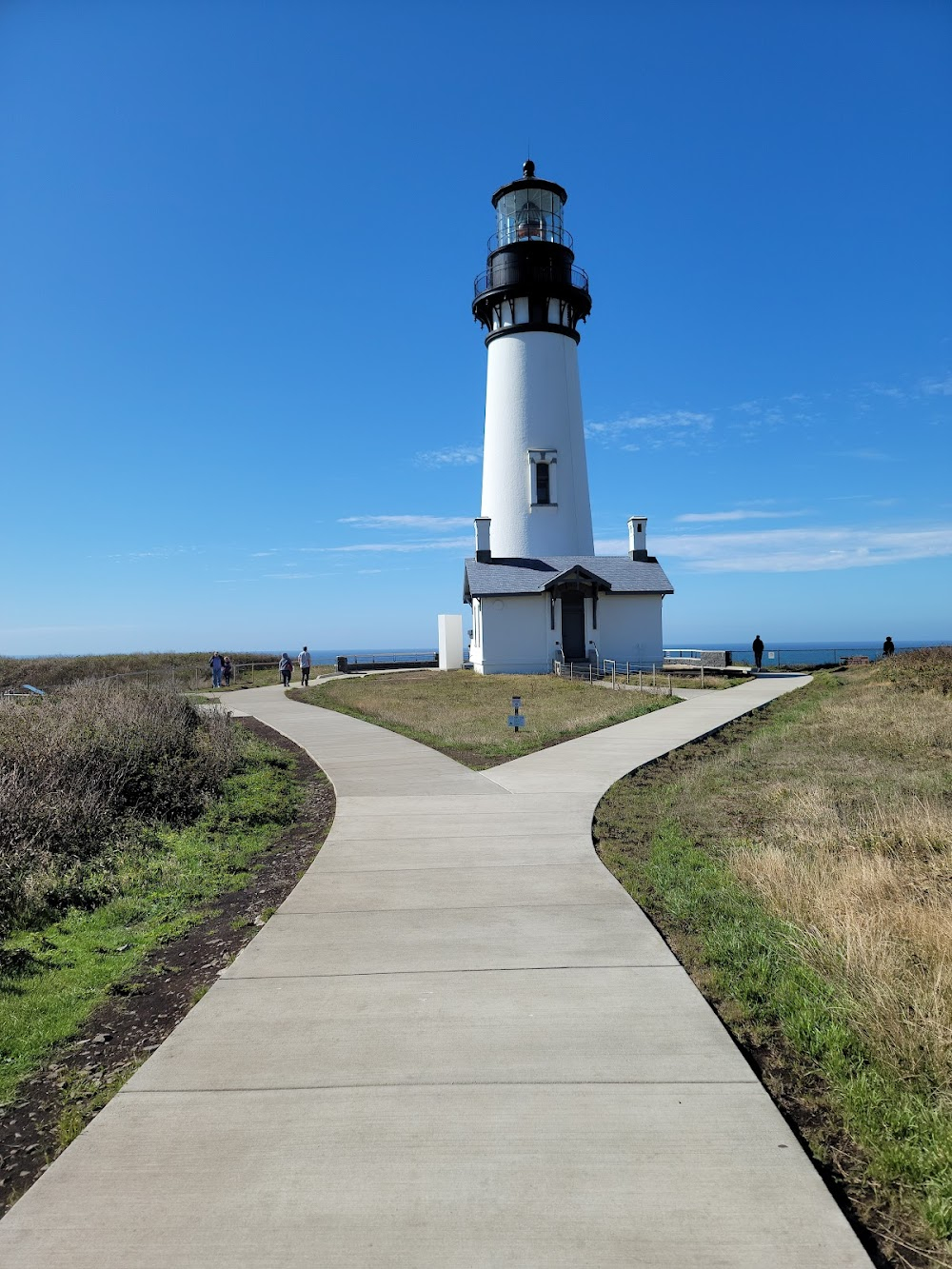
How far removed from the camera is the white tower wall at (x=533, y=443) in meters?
34.6

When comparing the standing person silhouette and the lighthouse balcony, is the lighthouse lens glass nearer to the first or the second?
the lighthouse balcony

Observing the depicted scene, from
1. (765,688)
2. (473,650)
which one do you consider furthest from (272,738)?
(473,650)

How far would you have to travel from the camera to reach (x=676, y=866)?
709 centimetres

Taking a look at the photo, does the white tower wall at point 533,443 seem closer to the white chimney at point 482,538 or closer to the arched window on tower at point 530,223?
the white chimney at point 482,538

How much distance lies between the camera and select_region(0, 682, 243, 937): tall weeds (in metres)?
7.05

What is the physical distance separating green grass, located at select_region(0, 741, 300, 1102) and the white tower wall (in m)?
26.1

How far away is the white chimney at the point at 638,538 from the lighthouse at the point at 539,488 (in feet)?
1.82

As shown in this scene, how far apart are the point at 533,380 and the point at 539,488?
458cm

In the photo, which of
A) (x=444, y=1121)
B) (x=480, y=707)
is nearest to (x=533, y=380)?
(x=480, y=707)

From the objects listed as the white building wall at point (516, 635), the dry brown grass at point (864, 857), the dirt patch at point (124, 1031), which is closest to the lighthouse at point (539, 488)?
the white building wall at point (516, 635)

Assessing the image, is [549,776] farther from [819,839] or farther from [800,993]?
[800,993]

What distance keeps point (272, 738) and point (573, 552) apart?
21211 mm

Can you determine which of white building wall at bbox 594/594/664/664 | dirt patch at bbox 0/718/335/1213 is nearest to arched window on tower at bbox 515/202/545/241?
white building wall at bbox 594/594/664/664

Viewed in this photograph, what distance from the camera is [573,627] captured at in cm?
3409
